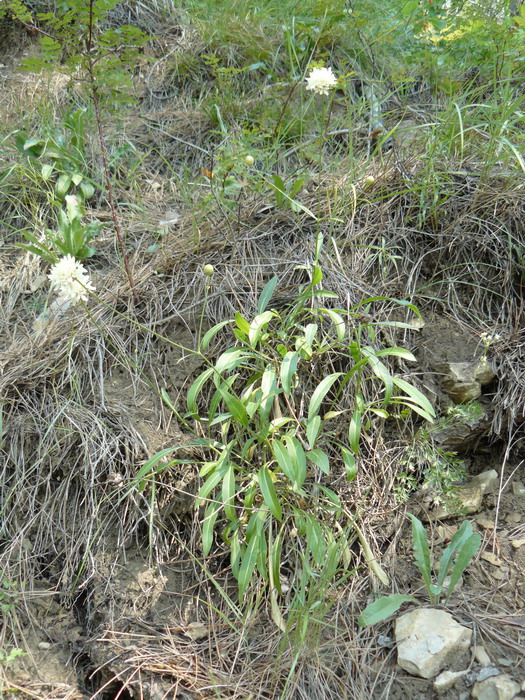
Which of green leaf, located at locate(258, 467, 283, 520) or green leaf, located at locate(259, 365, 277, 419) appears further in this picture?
green leaf, located at locate(259, 365, 277, 419)

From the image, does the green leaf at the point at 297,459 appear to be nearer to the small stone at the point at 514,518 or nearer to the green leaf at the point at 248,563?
the green leaf at the point at 248,563

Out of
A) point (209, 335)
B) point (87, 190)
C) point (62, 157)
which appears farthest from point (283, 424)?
point (62, 157)

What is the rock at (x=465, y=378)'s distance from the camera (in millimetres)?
2352

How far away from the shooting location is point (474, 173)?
268cm

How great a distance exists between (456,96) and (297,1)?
1256 mm

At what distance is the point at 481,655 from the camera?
178cm

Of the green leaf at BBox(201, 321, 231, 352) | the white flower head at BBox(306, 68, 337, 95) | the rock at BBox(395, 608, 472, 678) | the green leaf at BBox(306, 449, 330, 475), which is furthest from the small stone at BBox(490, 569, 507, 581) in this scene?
the white flower head at BBox(306, 68, 337, 95)

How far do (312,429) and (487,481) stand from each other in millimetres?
772

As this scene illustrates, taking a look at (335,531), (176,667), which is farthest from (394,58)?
(176,667)

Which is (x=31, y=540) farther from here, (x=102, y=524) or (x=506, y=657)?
(x=506, y=657)

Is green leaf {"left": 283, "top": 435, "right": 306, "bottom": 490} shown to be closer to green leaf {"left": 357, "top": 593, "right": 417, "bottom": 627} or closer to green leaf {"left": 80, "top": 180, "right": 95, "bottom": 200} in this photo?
green leaf {"left": 357, "top": 593, "right": 417, "bottom": 627}

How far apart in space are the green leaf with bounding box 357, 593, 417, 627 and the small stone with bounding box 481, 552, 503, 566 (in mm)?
333

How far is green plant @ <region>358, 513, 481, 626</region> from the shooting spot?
189cm

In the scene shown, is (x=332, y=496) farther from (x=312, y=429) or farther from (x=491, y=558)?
(x=491, y=558)
